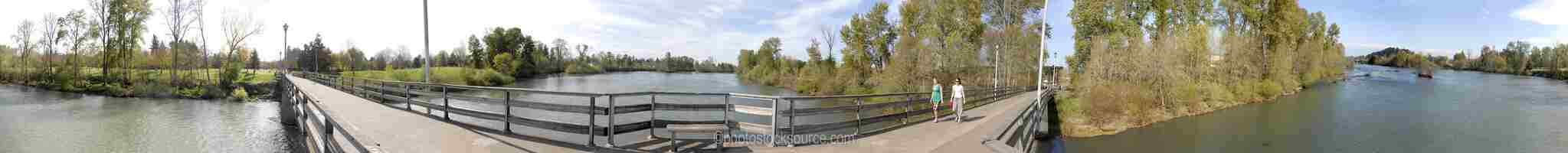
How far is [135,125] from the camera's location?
19.7m

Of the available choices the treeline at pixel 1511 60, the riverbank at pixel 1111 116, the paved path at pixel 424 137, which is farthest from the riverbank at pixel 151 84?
the treeline at pixel 1511 60

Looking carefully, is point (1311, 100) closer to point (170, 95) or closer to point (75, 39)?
point (170, 95)

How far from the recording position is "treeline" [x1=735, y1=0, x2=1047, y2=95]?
25.5 meters

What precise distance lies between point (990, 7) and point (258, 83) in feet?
130

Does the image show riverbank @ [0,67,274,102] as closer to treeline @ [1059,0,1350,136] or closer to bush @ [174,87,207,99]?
bush @ [174,87,207,99]

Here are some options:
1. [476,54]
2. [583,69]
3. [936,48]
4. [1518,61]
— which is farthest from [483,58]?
[1518,61]

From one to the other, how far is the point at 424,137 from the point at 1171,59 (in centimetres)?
2353

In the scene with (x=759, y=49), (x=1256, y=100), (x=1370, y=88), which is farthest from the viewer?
(x=759, y=49)

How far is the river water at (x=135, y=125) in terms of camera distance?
15.1m

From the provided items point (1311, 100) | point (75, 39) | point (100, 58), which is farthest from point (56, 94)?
point (1311, 100)

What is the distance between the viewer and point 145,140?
16.2m

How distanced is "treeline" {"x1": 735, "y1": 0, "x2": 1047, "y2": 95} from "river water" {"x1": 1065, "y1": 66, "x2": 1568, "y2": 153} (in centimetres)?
495

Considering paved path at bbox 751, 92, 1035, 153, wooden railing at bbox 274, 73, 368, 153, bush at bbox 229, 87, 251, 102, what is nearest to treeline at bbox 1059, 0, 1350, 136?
paved path at bbox 751, 92, 1035, 153

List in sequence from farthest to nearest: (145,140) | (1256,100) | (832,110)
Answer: (1256,100) → (145,140) → (832,110)
